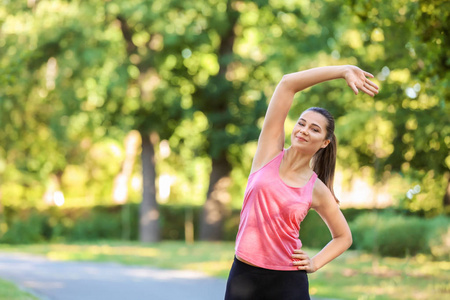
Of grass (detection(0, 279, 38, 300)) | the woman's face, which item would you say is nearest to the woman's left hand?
the woman's face

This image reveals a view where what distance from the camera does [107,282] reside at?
49.2 feet

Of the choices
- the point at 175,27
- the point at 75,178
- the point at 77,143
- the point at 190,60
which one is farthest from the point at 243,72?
the point at 75,178

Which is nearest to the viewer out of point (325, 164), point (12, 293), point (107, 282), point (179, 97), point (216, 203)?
point (325, 164)

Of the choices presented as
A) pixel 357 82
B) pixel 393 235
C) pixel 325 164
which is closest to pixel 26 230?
pixel 393 235

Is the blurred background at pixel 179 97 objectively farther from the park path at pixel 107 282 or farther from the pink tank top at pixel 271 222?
the pink tank top at pixel 271 222

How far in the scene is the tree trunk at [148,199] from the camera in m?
31.5

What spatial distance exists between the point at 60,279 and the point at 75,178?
40.7 m

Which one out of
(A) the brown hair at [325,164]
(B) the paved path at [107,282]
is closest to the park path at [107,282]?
(B) the paved path at [107,282]

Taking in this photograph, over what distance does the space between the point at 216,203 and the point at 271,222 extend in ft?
94.2

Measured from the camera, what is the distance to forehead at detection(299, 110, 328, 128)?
381 cm

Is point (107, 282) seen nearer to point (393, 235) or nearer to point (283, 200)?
point (393, 235)

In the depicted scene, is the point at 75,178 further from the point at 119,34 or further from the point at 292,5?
the point at 292,5

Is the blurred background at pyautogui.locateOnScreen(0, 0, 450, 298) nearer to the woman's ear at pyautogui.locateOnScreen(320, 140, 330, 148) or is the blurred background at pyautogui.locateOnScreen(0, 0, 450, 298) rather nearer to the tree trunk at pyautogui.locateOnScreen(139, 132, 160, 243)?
the tree trunk at pyautogui.locateOnScreen(139, 132, 160, 243)

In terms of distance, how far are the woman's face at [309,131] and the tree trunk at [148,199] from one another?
2771cm
